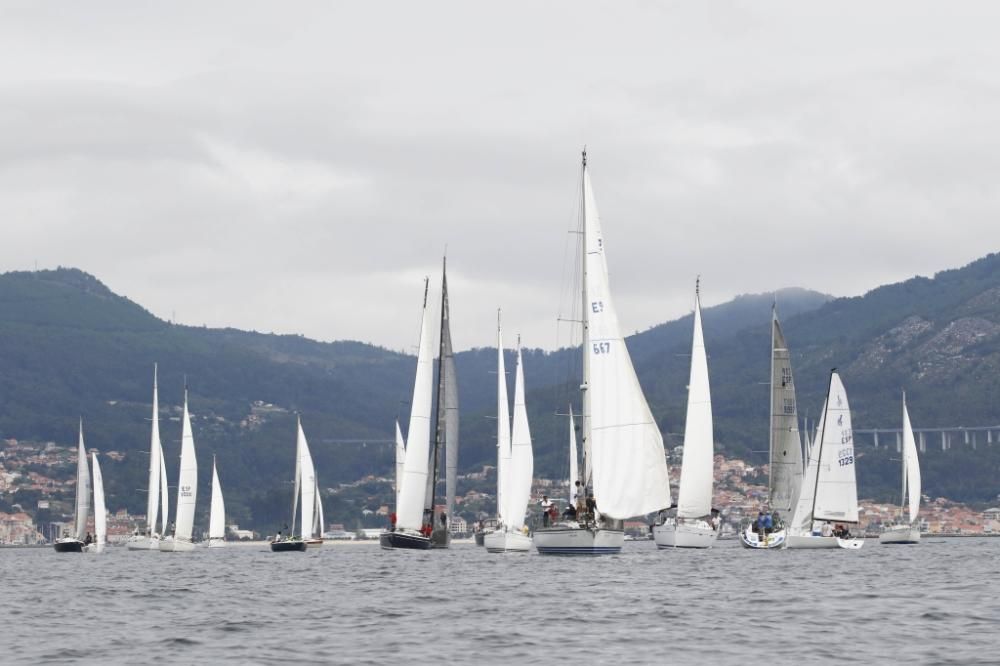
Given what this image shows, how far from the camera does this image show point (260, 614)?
40.7 metres

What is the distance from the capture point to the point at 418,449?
80.2 m

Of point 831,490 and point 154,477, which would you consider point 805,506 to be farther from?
point 154,477

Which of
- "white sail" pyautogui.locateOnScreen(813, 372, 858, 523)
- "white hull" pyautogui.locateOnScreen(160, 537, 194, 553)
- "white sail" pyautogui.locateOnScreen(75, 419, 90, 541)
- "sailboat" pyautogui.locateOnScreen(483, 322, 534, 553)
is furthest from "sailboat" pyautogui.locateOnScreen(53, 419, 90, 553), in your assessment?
"white sail" pyautogui.locateOnScreen(813, 372, 858, 523)

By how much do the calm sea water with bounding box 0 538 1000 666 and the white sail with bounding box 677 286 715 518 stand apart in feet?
60.0

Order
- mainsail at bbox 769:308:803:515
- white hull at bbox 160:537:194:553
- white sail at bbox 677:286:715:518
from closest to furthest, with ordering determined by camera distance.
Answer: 1. white sail at bbox 677:286:715:518
2. mainsail at bbox 769:308:803:515
3. white hull at bbox 160:537:194:553

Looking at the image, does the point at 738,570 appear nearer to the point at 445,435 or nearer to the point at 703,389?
the point at 703,389

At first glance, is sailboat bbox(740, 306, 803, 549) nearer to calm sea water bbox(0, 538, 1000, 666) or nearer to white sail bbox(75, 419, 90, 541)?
calm sea water bbox(0, 538, 1000, 666)

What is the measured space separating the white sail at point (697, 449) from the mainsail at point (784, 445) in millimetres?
5057

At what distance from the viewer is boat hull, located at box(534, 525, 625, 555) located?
58.5m

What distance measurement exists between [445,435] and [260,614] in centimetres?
4509

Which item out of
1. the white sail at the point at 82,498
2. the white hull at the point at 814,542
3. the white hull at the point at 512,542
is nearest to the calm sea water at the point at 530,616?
the white hull at the point at 512,542

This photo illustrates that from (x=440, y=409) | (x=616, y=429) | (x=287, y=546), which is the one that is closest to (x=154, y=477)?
(x=287, y=546)

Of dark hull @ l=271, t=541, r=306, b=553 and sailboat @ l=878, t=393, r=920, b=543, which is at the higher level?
sailboat @ l=878, t=393, r=920, b=543

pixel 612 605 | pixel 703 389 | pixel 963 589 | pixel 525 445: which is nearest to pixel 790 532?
pixel 703 389
